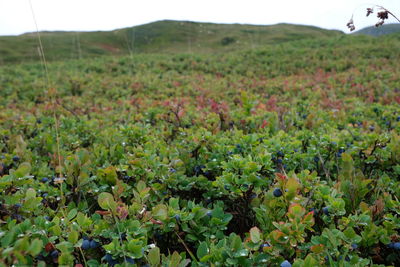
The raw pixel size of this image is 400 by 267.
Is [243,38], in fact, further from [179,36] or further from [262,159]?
[262,159]

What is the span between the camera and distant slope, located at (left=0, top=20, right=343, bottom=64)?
25.7 m

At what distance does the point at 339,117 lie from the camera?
412 cm

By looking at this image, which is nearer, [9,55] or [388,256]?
[388,256]

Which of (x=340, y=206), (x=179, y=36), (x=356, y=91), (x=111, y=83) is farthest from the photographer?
(x=179, y=36)

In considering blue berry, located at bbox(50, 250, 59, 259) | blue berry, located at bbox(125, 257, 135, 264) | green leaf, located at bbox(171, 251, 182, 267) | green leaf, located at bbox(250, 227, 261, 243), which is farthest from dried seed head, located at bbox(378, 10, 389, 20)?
blue berry, located at bbox(50, 250, 59, 259)

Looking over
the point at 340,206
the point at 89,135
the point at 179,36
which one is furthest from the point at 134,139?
the point at 179,36

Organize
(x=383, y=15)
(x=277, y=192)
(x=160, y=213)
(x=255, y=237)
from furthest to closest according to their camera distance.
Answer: (x=383, y=15) → (x=277, y=192) → (x=160, y=213) → (x=255, y=237)

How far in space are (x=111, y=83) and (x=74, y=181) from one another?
755 centimetres

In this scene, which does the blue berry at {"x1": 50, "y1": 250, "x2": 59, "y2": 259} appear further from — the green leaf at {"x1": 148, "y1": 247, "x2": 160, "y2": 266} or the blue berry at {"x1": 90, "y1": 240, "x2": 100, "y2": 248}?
the green leaf at {"x1": 148, "y1": 247, "x2": 160, "y2": 266}

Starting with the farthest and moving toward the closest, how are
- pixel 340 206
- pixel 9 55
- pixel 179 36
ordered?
pixel 179 36, pixel 9 55, pixel 340 206

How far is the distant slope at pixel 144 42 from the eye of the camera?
84.2ft

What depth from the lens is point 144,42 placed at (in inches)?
1407

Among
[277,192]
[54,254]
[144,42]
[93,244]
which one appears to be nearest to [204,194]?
[277,192]

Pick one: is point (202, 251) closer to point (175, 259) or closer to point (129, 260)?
point (175, 259)
